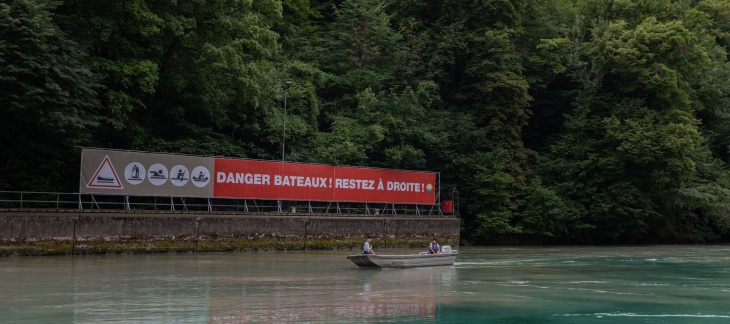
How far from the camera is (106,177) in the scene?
42625 mm

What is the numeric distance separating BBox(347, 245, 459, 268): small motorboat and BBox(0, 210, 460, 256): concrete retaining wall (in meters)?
10.6

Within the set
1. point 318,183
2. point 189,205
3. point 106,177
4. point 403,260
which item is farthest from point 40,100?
point 403,260

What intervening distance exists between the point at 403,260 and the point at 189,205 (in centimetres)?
1416

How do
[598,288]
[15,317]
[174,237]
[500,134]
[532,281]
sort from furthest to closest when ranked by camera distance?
[500,134] < [174,237] < [532,281] < [598,288] < [15,317]

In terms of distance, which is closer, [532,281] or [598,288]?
[598,288]

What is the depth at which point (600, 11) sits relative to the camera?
7094 centimetres

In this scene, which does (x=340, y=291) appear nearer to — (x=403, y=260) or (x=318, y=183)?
(x=403, y=260)

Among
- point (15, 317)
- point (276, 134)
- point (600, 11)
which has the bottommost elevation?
point (15, 317)

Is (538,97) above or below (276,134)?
above

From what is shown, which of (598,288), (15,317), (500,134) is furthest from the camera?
(500,134)

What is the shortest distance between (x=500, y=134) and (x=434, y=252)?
2550cm

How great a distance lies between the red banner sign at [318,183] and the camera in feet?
158

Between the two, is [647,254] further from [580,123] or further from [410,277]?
[410,277]

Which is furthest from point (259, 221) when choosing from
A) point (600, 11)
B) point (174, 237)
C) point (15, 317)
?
point (600, 11)
